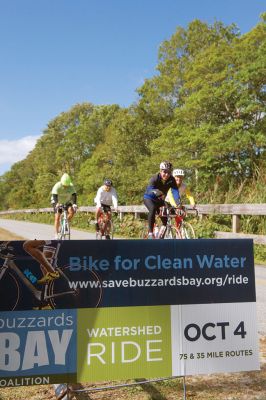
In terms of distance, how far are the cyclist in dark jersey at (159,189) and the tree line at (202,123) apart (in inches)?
192

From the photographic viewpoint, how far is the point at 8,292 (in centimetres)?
260

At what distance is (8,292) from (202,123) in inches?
874

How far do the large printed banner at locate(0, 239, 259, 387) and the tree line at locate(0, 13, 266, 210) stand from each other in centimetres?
1006

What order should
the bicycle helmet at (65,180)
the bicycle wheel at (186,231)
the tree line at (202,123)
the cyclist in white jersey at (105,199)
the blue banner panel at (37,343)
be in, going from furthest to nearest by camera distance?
the tree line at (202,123) < the cyclist in white jersey at (105,199) < the bicycle helmet at (65,180) < the bicycle wheel at (186,231) < the blue banner panel at (37,343)

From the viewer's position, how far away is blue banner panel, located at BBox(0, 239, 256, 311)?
262 cm

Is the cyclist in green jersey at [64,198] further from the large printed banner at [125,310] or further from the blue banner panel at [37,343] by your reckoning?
the blue banner panel at [37,343]

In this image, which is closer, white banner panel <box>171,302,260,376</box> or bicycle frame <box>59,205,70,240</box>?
white banner panel <box>171,302,260,376</box>

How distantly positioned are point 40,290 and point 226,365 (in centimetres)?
129

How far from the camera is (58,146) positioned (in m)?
68.6

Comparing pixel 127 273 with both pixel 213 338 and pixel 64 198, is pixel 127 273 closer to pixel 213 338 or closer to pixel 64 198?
pixel 213 338

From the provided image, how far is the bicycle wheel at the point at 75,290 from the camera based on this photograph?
2650mm

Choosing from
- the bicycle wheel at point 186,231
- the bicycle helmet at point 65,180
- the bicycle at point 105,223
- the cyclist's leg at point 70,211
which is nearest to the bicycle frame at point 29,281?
the bicycle wheel at point 186,231

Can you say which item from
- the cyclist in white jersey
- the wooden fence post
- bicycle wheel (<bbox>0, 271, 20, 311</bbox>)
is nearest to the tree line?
the wooden fence post

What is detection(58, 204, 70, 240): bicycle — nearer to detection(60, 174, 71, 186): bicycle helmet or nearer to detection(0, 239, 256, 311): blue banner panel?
detection(60, 174, 71, 186): bicycle helmet
